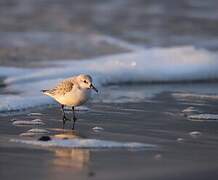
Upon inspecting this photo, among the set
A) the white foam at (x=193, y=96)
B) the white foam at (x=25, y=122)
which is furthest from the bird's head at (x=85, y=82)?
the white foam at (x=193, y=96)

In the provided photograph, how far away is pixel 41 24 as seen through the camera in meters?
18.9

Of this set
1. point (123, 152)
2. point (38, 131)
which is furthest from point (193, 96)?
point (123, 152)

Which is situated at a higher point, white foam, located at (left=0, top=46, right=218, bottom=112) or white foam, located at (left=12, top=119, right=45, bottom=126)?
white foam, located at (left=0, top=46, right=218, bottom=112)

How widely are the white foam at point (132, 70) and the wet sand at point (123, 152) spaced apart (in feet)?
5.27

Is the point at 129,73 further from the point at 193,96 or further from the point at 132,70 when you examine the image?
the point at 193,96

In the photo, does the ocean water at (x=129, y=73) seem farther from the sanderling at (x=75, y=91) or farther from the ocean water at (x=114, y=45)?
the sanderling at (x=75, y=91)

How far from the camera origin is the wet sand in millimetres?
6055

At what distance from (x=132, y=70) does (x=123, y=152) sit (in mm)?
5309

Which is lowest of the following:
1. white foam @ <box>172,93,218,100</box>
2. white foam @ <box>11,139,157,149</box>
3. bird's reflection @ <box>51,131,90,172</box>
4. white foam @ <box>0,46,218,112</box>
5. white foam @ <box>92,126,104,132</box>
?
bird's reflection @ <box>51,131,90,172</box>

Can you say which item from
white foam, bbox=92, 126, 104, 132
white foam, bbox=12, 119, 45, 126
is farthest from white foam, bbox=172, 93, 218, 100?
white foam, bbox=12, 119, 45, 126

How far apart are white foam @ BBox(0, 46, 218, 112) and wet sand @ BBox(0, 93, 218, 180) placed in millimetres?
1607

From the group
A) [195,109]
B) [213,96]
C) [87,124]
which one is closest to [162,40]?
[213,96]

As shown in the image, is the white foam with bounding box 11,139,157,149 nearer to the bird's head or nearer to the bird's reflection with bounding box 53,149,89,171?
the bird's reflection with bounding box 53,149,89,171

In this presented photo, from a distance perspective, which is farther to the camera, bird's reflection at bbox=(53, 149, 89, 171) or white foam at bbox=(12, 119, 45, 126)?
white foam at bbox=(12, 119, 45, 126)
